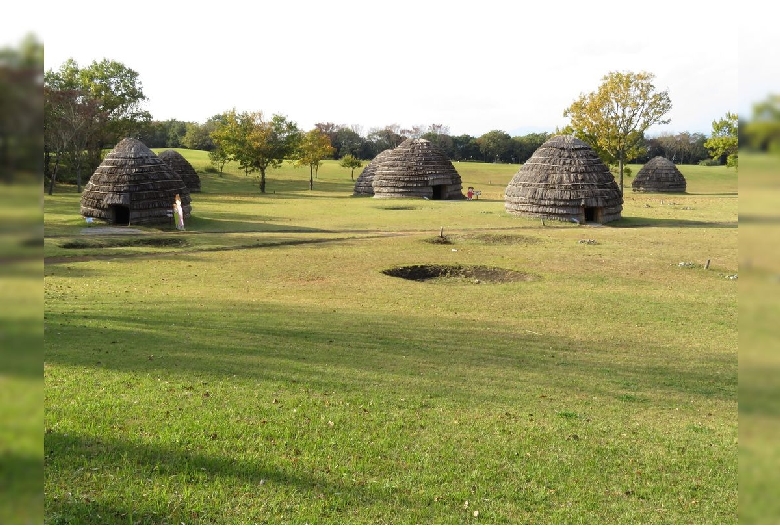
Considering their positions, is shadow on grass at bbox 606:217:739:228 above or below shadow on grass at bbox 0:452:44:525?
above

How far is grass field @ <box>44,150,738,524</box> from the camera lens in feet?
21.1

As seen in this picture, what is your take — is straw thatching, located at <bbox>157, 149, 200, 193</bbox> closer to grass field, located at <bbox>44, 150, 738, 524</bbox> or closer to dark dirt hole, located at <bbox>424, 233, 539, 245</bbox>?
dark dirt hole, located at <bbox>424, 233, 539, 245</bbox>

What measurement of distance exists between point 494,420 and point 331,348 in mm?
4234


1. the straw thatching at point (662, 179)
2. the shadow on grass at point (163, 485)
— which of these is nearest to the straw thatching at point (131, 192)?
the shadow on grass at point (163, 485)

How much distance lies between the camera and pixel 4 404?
253 cm

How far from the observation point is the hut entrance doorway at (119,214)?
1383 inches

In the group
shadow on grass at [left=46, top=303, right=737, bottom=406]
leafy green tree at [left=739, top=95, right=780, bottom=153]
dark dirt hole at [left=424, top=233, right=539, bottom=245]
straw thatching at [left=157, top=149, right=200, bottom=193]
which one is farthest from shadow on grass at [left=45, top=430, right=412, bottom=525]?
straw thatching at [left=157, top=149, right=200, bottom=193]

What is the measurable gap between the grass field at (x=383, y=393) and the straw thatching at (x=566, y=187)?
1494 centimetres

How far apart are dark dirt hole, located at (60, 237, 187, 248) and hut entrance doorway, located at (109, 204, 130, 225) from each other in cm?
711

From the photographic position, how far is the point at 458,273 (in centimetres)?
2253

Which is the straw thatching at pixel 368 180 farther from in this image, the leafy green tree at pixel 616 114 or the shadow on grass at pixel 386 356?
the shadow on grass at pixel 386 356

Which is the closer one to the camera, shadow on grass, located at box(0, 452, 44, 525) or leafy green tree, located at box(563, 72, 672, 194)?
shadow on grass, located at box(0, 452, 44, 525)

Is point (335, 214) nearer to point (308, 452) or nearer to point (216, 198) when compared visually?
point (216, 198)

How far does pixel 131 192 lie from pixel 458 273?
20.0 meters
